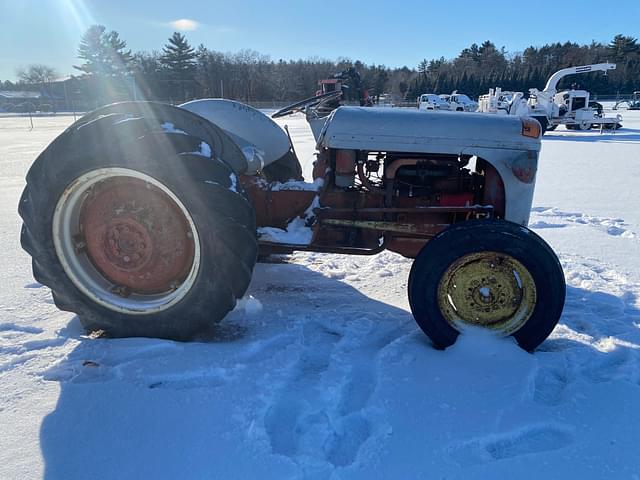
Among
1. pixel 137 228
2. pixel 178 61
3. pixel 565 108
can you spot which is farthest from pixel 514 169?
pixel 178 61

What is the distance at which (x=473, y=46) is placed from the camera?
93.4 metres

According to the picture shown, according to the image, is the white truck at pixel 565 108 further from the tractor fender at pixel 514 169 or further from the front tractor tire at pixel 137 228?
the front tractor tire at pixel 137 228

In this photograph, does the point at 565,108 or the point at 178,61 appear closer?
the point at 565,108

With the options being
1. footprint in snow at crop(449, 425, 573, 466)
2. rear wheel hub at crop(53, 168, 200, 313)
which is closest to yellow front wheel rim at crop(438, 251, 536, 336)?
footprint in snow at crop(449, 425, 573, 466)

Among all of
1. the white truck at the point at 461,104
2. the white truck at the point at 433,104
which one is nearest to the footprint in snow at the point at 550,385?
the white truck at the point at 433,104

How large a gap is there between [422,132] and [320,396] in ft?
5.75

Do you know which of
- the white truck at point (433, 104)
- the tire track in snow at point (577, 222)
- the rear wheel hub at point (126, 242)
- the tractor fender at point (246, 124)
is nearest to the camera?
the rear wheel hub at point (126, 242)

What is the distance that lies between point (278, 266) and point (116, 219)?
178 centimetres

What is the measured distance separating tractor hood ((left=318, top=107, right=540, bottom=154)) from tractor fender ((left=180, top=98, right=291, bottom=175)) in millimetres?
1310

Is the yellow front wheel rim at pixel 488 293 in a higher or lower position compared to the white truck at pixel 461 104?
lower

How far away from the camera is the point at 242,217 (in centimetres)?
261

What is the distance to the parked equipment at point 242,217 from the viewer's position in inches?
103

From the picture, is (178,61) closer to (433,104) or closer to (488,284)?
(433,104)

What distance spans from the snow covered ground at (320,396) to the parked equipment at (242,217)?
25 centimetres
